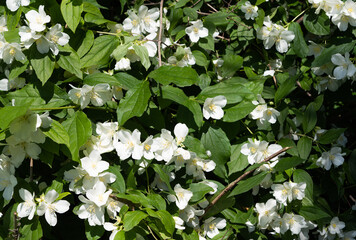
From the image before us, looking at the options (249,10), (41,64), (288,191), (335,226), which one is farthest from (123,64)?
(335,226)

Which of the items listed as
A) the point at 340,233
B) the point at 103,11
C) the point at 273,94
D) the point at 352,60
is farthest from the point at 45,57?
the point at 340,233

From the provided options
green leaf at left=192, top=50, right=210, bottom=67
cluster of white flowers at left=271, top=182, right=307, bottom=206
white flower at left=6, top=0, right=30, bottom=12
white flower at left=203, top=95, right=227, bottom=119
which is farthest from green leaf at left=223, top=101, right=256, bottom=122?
white flower at left=6, top=0, right=30, bottom=12

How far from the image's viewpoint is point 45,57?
172 cm

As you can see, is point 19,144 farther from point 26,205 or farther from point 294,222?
point 294,222

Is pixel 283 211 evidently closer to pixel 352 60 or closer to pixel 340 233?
pixel 340 233

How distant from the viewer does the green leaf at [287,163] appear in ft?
Answer: 6.37

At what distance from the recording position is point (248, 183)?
1.94 meters

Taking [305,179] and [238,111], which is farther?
[305,179]

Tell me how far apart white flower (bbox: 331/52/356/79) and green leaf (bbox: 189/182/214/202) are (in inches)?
37.0

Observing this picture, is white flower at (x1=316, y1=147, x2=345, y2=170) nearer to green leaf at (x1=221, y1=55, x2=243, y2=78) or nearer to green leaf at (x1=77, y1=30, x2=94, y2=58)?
green leaf at (x1=221, y1=55, x2=243, y2=78)

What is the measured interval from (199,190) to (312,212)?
2.06 feet

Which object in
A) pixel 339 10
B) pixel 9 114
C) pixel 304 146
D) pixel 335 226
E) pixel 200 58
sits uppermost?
pixel 339 10

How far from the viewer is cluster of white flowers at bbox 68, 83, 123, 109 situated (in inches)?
68.1

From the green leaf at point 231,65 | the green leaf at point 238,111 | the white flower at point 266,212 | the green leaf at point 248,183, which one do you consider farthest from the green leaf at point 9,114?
the white flower at point 266,212
